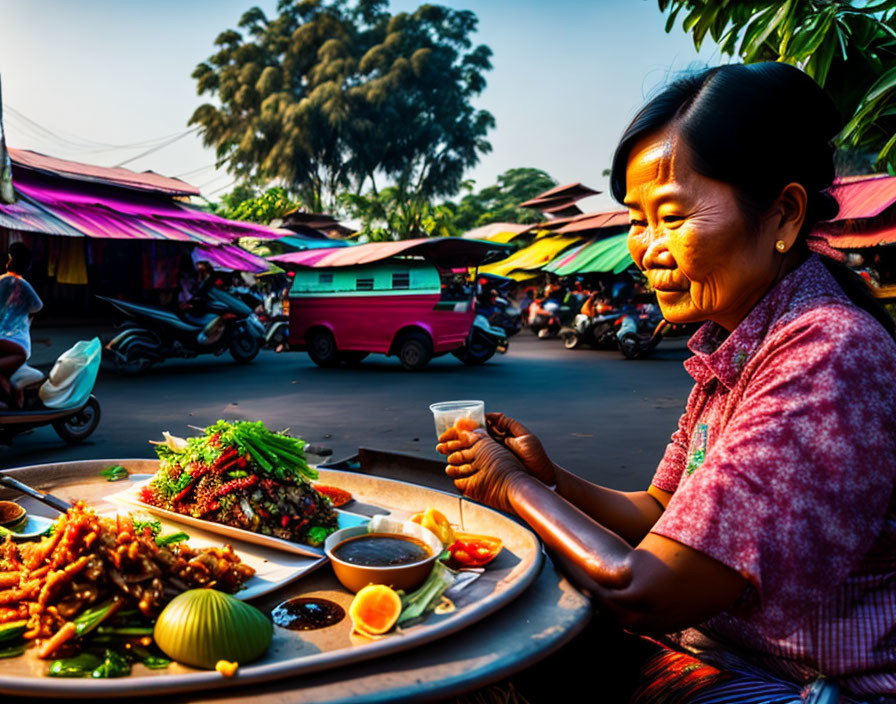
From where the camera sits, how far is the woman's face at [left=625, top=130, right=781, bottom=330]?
4.16 ft

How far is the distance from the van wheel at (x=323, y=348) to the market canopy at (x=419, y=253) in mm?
1425

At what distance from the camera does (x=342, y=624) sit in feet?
4.25

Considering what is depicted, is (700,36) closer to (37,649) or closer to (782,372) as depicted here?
(782,372)

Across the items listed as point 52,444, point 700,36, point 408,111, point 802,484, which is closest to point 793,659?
point 802,484

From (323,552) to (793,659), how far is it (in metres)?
1.03

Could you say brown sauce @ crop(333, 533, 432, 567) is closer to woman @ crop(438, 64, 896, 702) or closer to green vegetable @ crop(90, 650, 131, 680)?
woman @ crop(438, 64, 896, 702)

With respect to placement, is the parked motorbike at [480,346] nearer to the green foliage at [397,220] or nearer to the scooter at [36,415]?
the scooter at [36,415]

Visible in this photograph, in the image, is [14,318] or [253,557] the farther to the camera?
[14,318]

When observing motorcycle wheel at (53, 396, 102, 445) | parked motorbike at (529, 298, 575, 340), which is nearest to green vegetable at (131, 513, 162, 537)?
motorcycle wheel at (53, 396, 102, 445)

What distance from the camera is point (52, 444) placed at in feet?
21.5

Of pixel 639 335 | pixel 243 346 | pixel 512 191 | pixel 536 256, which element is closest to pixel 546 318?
pixel 536 256

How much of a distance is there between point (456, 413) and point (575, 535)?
1.75ft

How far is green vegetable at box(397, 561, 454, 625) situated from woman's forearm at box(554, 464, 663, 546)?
49 cm

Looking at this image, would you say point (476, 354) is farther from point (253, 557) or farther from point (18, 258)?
point (253, 557)
